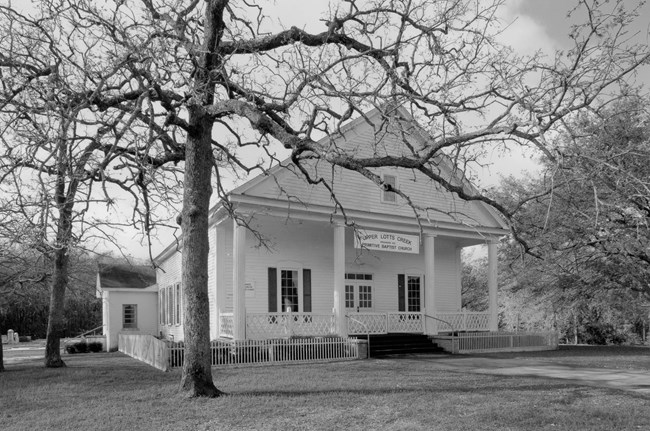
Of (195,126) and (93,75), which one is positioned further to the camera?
(195,126)

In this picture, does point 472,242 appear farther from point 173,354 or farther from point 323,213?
point 173,354

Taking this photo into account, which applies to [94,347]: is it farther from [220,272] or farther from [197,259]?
[197,259]

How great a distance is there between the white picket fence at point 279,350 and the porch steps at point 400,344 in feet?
4.55

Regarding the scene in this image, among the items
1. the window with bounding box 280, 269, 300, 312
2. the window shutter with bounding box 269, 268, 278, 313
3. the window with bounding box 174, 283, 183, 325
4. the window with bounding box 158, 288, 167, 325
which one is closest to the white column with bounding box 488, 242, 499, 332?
the window with bounding box 280, 269, 300, 312

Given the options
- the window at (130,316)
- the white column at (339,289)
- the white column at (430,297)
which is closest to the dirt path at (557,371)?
the white column at (339,289)

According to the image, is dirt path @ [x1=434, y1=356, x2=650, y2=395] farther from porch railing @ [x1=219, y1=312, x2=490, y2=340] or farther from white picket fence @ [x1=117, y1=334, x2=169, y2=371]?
white picket fence @ [x1=117, y1=334, x2=169, y2=371]

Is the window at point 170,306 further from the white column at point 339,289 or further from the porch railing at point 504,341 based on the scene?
the porch railing at point 504,341

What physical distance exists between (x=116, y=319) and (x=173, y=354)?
17828 mm

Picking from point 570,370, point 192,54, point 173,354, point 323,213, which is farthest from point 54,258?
point 570,370

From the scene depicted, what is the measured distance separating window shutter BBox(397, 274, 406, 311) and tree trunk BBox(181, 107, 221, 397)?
1413 centimetres

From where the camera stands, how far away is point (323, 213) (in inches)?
811

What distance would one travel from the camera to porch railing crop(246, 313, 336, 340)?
1947cm

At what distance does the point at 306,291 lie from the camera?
22.4 meters

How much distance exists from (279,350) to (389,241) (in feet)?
19.0
